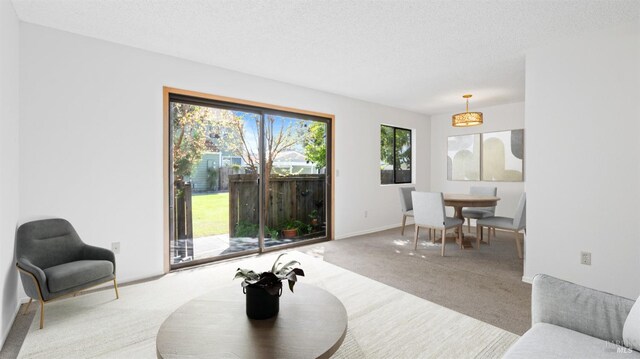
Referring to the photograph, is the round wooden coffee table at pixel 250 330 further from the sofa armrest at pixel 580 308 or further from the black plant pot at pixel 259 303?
the sofa armrest at pixel 580 308

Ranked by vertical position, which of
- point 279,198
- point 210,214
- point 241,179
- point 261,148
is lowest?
point 210,214

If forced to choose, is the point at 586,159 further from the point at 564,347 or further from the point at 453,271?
the point at 564,347

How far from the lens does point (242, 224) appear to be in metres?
4.06

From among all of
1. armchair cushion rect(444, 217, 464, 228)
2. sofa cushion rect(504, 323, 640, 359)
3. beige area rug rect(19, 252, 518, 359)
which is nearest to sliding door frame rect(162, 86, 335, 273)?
beige area rug rect(19, 252, 518, 359)

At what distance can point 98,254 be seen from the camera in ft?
8.69

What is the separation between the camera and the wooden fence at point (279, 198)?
3.98 m

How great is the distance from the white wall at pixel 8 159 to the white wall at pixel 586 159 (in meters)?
4.41

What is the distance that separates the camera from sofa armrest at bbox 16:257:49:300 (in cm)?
217

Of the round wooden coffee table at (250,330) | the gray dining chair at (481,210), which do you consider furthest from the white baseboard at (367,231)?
Answer: the round wooden coffee table at (250,330)

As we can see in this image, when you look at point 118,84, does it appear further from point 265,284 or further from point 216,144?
point 265,284

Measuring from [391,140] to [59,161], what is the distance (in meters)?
5.19

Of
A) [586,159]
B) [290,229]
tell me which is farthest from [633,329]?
[290,229]

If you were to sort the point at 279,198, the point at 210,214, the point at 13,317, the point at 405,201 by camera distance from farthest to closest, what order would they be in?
the point at 405,201 → the point at 279,198 → the point at 210,214 → the point at 13,317

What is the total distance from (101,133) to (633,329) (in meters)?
3.90
